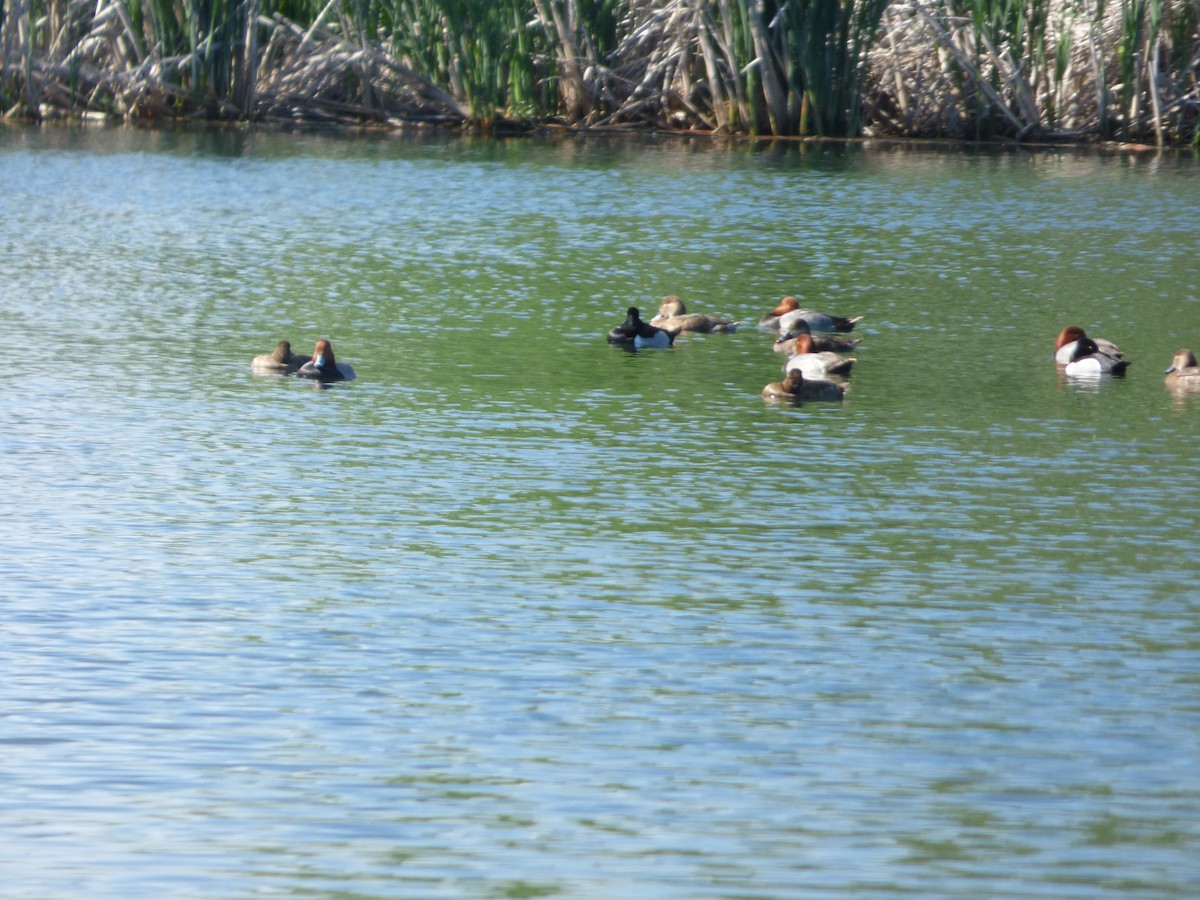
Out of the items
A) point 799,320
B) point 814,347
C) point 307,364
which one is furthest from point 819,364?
point 307,364

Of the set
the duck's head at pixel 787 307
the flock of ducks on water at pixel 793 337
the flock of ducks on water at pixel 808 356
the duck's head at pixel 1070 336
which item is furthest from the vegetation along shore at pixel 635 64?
the duck's head at pixel 1070 336

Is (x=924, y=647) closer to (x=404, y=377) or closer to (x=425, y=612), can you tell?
(x=425, y=612)

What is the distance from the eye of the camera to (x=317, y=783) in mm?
6598

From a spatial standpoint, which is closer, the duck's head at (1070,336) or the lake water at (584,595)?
the lake water at (584,595)

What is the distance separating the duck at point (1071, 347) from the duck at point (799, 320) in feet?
6.61

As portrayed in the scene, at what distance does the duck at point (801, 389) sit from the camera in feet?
44.7

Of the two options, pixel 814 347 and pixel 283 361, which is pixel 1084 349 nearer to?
pixel 814 347

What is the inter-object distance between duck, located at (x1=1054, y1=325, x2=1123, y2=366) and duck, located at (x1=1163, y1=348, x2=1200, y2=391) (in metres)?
0.44

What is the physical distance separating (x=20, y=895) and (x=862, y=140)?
30.2 meters

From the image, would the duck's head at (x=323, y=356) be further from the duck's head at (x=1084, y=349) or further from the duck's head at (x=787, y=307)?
the duck's head at (x=1084, y=349)

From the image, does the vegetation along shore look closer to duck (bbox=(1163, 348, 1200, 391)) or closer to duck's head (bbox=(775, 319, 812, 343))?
duck's head (bbox=(775, 319, 812, 343))

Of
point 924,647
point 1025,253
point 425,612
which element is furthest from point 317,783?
point 1025,253

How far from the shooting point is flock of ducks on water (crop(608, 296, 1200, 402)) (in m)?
13.8

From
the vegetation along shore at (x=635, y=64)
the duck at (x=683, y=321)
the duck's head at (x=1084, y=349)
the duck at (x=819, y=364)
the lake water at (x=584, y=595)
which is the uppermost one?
the vegetation along shore at (x=635, y=64)
